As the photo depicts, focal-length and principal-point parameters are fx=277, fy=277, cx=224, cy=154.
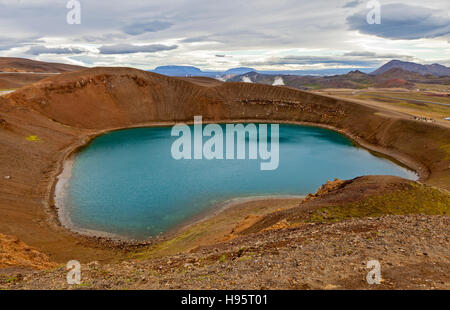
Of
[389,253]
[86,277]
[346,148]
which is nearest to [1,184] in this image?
[86,277]

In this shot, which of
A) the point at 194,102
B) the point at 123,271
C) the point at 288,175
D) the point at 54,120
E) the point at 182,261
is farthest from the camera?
the point at 194,102

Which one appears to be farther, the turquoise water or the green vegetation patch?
the turquoise water

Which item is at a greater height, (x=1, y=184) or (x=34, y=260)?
(x=1, y=184)

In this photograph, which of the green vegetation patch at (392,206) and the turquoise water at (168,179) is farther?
the turquoise water at (168,179)
